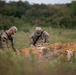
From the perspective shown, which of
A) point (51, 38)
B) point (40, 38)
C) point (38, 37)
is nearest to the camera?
point (38, 37)

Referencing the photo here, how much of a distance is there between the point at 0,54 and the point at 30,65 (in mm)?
1327

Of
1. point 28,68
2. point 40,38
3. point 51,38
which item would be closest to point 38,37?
point 40,38

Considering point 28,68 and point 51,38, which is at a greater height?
→ point 28,68

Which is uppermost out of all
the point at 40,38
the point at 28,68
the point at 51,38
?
the point at 28,68

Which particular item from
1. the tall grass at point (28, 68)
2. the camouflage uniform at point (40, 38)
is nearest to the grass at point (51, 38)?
the camouflage uniform at point (40, 38)

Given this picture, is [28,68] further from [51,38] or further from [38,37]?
[51,38]

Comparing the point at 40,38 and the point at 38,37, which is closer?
the point at 38,37

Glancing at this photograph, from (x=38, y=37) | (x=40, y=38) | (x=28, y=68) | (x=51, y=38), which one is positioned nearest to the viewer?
(x=28, y=68)

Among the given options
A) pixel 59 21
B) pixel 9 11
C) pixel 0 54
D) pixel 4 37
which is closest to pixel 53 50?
pixel 4 37

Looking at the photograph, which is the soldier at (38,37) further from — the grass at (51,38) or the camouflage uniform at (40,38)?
the grass at (51,38)

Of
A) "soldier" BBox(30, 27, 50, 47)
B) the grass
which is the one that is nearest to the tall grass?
"soldier" BBox(30, 27, 50, 47)

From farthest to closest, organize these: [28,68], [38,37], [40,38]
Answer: [40,38]
[38,37]
[28,68]

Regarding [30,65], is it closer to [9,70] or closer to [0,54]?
[9,70]

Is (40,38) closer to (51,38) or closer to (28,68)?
(28,68)
